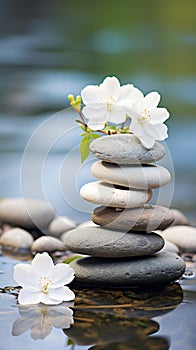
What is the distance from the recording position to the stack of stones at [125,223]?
1437 mm

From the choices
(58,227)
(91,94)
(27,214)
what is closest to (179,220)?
(58,227)

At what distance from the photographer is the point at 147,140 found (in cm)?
144

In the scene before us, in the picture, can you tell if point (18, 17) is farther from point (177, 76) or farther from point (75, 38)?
point (177, 76)

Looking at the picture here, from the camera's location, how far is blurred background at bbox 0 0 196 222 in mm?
2658

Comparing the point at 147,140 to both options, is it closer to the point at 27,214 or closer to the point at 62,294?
the point at 62,294

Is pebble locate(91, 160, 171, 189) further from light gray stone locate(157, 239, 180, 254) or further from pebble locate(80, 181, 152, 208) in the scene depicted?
light gray stone locate(157, 239, 180, 254)

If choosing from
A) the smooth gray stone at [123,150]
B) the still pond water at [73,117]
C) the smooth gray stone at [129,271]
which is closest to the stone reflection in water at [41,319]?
the still pond water at [73,117]

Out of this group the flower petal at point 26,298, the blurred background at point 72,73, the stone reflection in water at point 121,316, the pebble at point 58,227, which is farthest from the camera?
the blurred background at point 72,73

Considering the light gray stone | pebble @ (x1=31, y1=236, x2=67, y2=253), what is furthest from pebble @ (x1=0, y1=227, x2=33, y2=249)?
the light gray stone

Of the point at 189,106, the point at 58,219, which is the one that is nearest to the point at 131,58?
the point at 189,106

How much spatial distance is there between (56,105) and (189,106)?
820 millimetres

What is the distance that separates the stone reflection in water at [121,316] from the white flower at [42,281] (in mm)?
52

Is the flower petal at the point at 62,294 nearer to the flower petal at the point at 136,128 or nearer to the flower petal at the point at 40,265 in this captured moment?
the flower petal at the point at 40,265

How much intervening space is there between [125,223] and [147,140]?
201 mm
